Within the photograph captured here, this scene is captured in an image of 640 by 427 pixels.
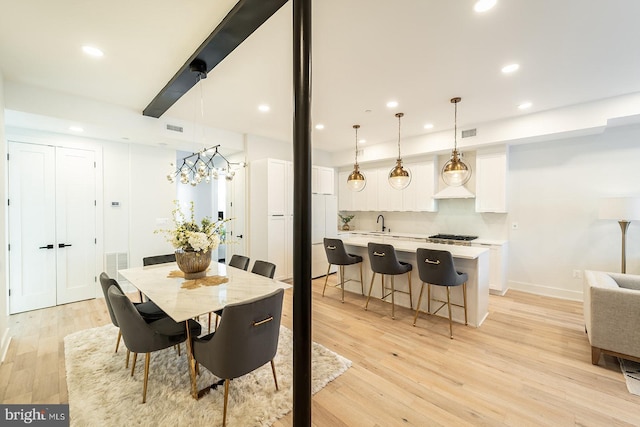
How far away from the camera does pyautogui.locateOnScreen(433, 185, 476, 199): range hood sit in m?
4.90

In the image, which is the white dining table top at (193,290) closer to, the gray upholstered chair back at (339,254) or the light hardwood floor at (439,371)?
the light hardwood floor at (439,371)

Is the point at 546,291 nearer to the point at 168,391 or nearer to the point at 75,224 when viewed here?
the point at 168,391

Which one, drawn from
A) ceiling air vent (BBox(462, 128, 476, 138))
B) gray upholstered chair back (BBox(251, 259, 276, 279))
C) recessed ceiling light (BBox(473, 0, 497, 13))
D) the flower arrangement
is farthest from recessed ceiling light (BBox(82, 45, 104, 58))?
ceiling air vent (BBox(462, 128, 476, 138))

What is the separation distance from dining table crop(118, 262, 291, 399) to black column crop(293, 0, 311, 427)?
0.88 metres

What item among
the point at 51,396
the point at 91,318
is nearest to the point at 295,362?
the point at 51,396

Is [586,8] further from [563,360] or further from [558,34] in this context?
[563,360]

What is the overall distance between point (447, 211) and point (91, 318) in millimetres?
6134

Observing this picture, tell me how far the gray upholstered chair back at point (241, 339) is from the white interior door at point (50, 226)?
3.69 m

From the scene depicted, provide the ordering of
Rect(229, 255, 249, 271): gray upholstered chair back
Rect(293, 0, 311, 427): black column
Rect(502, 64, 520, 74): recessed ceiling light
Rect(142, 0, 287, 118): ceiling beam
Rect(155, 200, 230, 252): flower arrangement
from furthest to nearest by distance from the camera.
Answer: Rect(229, 255, 249, 271): gray upholstered chair back → Rect(502, 64, 520, 74): recessed ceiling light → Rect(155, 200, 230, 252): flower arrangement → Rect(142, 0, 287, 118): ceiling beam → Rect(293, 0, 311, 427): black column

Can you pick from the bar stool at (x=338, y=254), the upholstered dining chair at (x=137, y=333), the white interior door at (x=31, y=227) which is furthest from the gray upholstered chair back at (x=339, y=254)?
the white interior door at (x=31, y=227)

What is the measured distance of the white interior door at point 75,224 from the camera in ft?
13.0

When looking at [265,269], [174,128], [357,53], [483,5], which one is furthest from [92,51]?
[483,5]

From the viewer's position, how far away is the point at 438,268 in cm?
304
